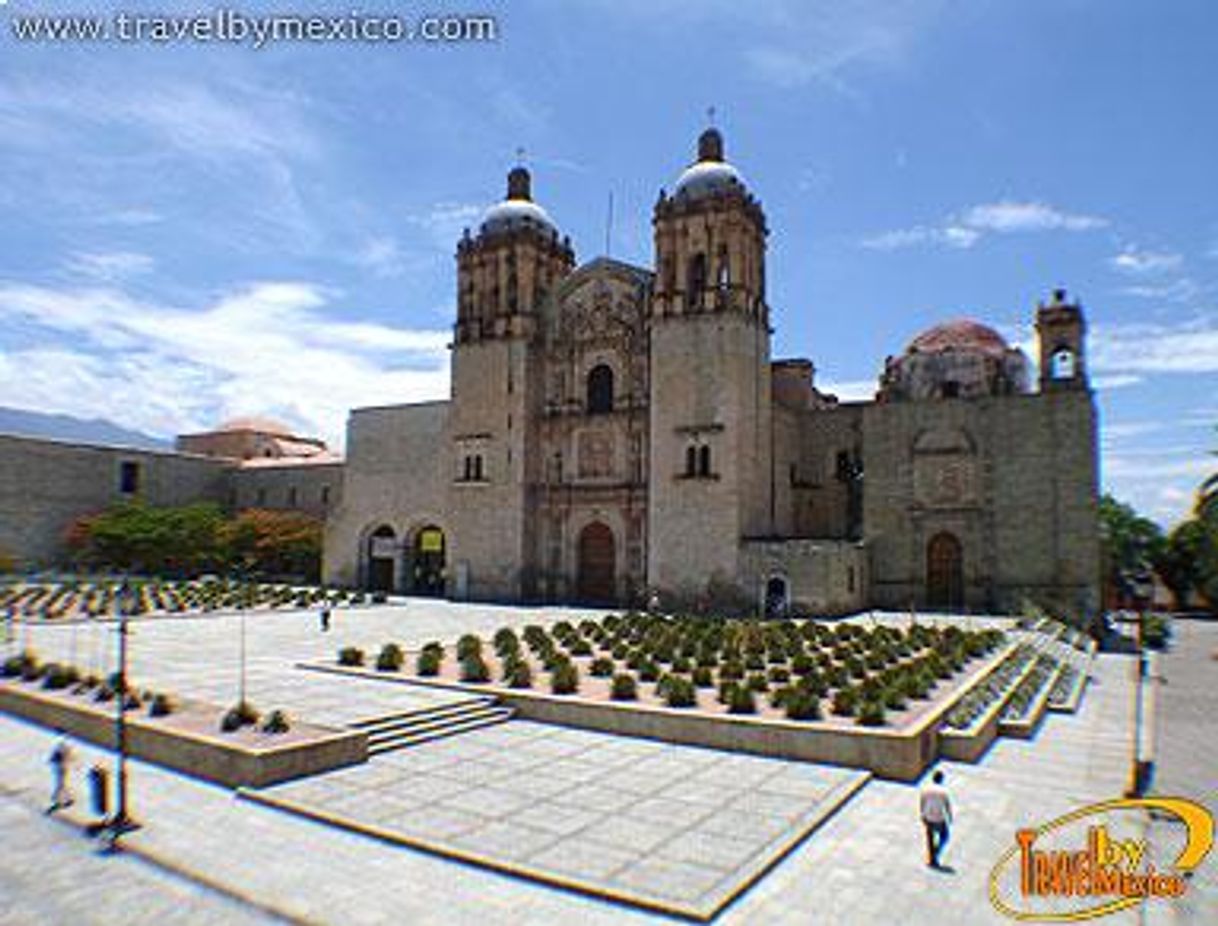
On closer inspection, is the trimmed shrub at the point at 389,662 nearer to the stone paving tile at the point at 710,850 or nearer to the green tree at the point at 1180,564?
the stone paving tile at the point at 710,850

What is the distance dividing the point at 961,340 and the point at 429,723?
3129cm

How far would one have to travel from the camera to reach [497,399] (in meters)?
40.0

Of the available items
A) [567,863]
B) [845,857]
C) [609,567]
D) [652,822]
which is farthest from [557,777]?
[609,567]

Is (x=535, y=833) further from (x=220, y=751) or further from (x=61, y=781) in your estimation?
(x=61, y=781)

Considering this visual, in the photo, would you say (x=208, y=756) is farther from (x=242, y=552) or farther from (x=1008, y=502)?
(x=242, y=552)

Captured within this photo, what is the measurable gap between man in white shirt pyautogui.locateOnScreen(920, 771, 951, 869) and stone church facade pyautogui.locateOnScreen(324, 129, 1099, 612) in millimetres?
21875

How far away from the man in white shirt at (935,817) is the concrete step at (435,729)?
27.6ft

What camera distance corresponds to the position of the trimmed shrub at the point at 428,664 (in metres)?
18.7

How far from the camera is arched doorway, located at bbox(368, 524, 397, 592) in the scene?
147ft

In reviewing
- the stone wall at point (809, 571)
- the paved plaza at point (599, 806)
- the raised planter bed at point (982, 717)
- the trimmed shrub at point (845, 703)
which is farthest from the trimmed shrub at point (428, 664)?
the stone wall at point (809, 571)

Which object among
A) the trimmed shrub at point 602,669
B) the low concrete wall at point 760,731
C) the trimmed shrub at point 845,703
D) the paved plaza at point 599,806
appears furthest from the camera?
the trimmed shrub at point 602,669

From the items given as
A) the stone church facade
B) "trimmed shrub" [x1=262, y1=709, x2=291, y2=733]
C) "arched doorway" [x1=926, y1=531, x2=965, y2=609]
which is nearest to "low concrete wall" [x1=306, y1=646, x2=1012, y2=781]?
"trimmed shrub" [x1=262, y1=709, x2=291, y2=733]

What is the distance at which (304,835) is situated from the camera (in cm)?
1027

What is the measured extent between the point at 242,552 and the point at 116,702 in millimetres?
35731
